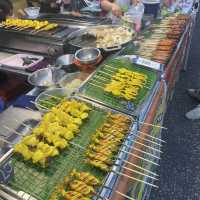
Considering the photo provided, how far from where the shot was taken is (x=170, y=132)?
14.8ft

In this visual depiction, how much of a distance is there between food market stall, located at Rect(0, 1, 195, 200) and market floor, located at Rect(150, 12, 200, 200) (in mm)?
1286

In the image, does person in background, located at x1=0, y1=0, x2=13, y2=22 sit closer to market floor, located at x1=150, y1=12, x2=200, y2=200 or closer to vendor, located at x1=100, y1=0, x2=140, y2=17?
vendor, located at x1=100, y1=0, x2=140, y2=17

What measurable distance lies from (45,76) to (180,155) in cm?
225

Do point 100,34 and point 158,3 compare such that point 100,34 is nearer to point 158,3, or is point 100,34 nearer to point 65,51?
point 65,51

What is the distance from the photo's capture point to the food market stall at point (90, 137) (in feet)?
5.53

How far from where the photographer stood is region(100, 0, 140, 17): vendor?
394 cm

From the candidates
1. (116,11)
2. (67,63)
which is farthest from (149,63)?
(116,11)

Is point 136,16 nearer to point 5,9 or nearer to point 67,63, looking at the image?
point 67,63

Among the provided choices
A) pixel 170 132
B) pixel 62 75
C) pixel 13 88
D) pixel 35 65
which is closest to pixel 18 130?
pixel 62 75

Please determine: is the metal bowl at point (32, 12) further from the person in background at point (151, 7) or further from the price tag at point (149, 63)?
the price tag at point (149, 63)

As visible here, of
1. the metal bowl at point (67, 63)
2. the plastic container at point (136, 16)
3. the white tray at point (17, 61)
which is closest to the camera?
the metal bowl at point (67, 63)

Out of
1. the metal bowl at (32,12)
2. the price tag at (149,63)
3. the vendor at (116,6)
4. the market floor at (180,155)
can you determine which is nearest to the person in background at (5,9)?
the metal bowl at (32,12)

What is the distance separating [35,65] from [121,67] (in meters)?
0.97

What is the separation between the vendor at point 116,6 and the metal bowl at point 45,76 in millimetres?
1407
